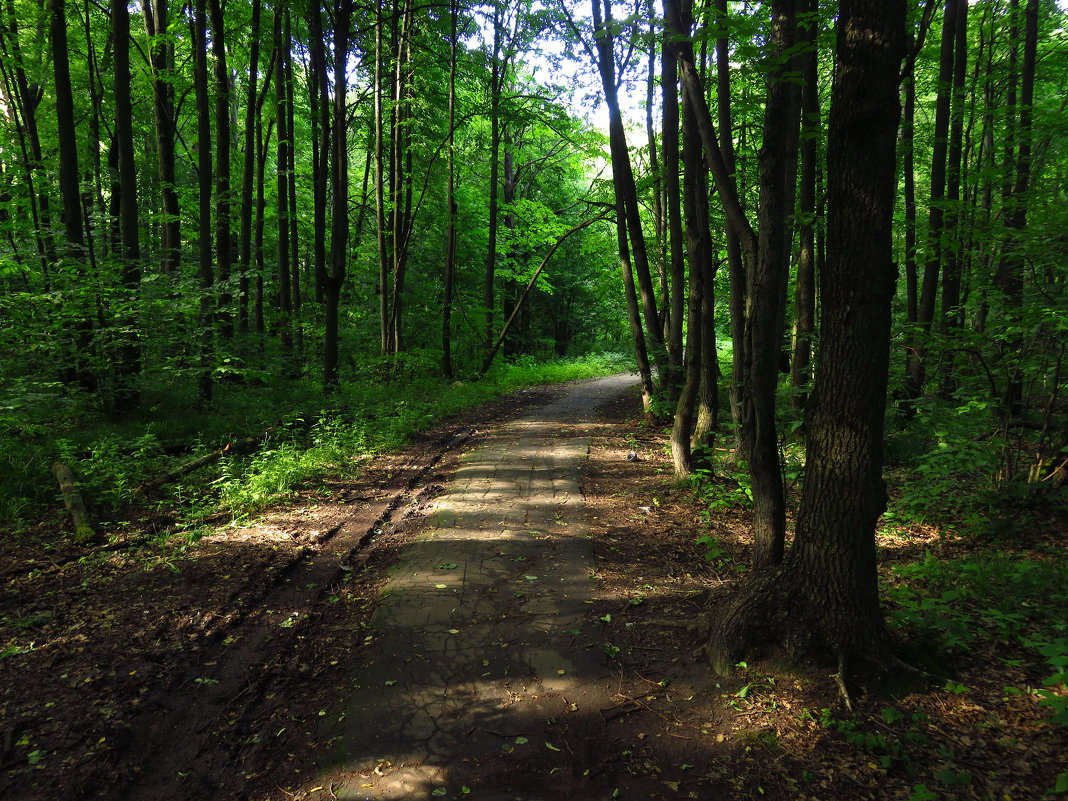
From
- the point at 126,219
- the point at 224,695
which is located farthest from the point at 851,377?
the point at 126,219

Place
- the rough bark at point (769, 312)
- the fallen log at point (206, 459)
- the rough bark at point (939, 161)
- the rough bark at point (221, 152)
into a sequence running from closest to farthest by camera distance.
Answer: the rough bark at point (769, 312), the fallen log at point (206, 459), the rough bark at point (939, 161), the rough bark at point (221, 152)

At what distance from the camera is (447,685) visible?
3.26 m

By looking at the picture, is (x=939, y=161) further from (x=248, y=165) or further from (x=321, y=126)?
(x=248, y=165)

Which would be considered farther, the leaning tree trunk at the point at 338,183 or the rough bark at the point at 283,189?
the rough bark at the point at 283,189

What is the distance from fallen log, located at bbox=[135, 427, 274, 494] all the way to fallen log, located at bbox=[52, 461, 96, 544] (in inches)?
23.0

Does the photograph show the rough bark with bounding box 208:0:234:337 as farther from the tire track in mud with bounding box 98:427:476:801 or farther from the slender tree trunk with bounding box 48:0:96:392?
the tire track in mud with bounding box 98:427:476:801

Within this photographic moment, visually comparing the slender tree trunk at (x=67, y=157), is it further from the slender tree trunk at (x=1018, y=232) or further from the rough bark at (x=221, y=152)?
the slender tree trunk at (x=1018, y=232)

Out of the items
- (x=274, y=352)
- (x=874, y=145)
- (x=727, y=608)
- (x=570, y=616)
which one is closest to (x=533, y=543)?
(x=570, y=616)

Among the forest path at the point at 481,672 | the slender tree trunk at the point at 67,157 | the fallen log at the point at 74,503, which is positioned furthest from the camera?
the slender tree trunk at the point at 67,157

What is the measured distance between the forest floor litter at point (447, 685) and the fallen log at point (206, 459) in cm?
103

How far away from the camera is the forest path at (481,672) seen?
8.50ft

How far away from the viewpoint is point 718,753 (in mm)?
2668

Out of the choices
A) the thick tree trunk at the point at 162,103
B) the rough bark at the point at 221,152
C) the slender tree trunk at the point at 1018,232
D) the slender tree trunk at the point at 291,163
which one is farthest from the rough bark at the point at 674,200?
the slender tree trunk at the point at 291,163

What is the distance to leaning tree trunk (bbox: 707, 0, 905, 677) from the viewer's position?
8.85ft
